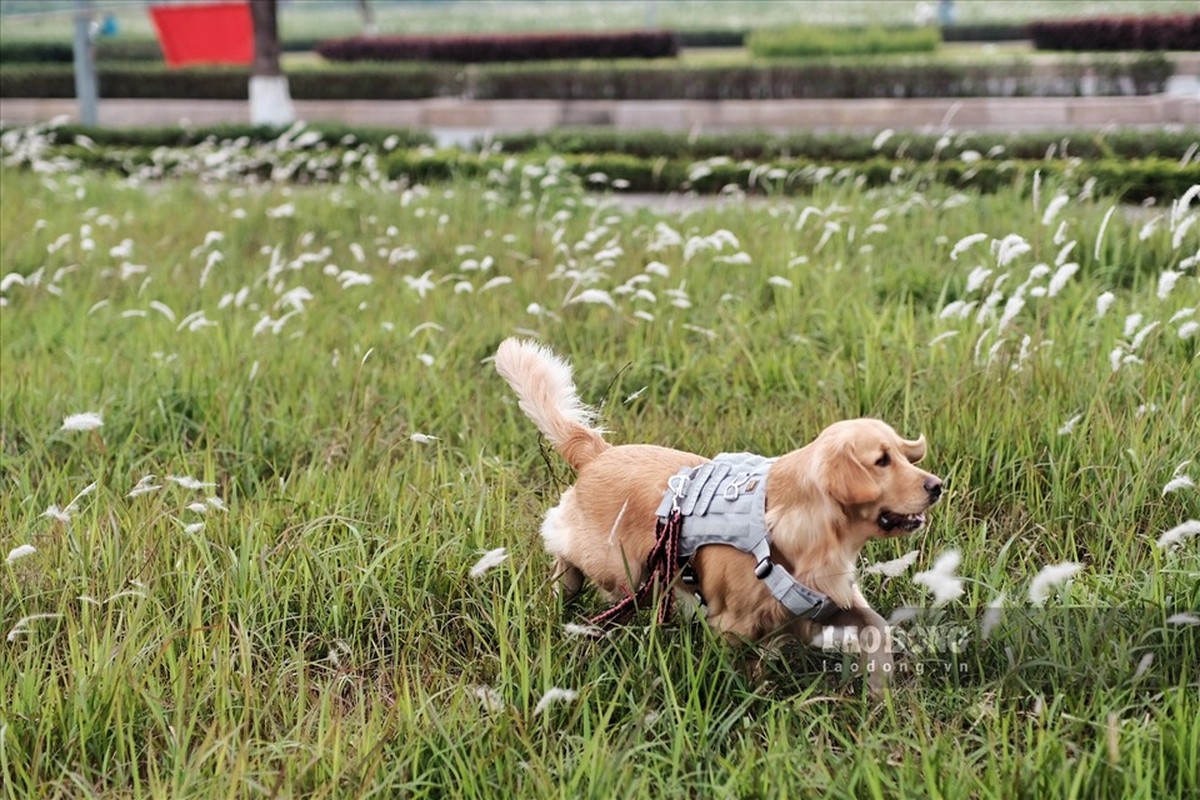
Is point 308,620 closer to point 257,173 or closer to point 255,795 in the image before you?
point 255,795

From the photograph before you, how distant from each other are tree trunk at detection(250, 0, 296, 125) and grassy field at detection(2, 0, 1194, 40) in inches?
278

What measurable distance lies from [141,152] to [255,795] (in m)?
12.0

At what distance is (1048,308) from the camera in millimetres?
5293

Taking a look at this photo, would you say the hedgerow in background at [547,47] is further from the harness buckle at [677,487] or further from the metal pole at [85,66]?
the harness buckle at [677,487]

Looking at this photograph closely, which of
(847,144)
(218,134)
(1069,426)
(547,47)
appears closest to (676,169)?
(847,144)

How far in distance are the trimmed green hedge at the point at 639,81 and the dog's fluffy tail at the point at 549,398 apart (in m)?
13.1

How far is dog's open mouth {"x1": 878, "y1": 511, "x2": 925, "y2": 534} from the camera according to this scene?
283 centimetres

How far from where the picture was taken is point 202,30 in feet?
55.1

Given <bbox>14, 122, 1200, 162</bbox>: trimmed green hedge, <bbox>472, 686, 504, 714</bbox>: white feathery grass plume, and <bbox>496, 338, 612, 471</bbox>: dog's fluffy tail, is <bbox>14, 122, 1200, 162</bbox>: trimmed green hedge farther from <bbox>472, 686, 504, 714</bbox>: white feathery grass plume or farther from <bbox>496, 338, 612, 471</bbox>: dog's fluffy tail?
<bbox>472, 686, 504, 714</bbox>: white feathery grass plume

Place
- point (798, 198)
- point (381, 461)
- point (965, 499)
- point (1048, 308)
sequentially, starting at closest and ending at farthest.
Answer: point (965, 499) < point (381, 461) < point (1048, 308) < point (798, 198)

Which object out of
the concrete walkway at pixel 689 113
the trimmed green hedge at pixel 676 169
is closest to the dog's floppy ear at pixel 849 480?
the trimmed green hedge at pixel 676 169

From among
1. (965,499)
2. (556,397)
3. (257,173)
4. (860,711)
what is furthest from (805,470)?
(257,173)

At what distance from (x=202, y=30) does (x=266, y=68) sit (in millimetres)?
2289

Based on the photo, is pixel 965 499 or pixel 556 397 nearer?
pixel 556 397
